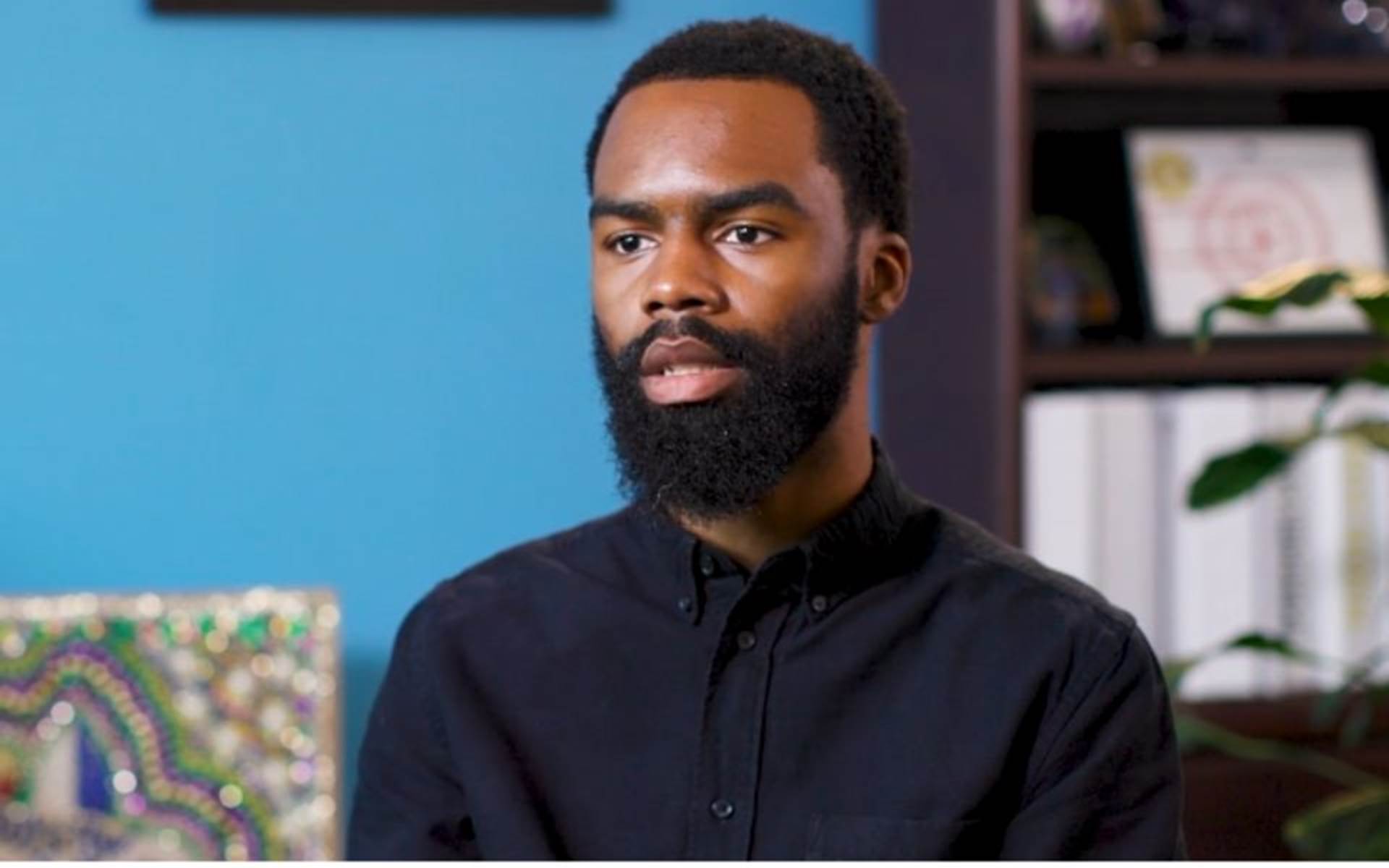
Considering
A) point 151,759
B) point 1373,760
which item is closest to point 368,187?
point 151,759

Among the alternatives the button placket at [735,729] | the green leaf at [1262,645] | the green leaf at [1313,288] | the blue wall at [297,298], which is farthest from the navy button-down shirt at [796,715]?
the blue wall at [297,298]

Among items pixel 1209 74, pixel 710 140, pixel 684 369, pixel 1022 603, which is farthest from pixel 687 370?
pixel 1209 74

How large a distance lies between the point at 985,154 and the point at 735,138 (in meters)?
1.02

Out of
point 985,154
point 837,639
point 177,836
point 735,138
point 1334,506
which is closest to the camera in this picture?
point 735,138

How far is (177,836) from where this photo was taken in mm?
1811

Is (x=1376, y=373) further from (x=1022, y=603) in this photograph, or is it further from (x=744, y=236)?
(x=744, y=236)

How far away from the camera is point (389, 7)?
6.43 ft

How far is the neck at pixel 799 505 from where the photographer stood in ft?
3.45

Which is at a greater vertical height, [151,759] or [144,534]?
[144,534]

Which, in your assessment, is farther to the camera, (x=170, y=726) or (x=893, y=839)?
(x=170, y=726)

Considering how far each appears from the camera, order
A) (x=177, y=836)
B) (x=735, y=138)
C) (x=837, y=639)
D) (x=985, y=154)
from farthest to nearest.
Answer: (x=985, y=154) < (x=177, y=836) < (x=837, y=639) < (x=735, y=138)

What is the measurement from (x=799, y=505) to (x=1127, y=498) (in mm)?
1037

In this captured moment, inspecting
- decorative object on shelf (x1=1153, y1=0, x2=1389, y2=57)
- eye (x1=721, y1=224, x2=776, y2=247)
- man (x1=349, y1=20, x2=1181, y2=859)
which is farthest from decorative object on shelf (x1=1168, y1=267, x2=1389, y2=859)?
eye (x1=721, y1=224, x2=776, y2=247)

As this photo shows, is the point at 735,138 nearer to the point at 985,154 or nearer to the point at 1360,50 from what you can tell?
the point at 985,154
